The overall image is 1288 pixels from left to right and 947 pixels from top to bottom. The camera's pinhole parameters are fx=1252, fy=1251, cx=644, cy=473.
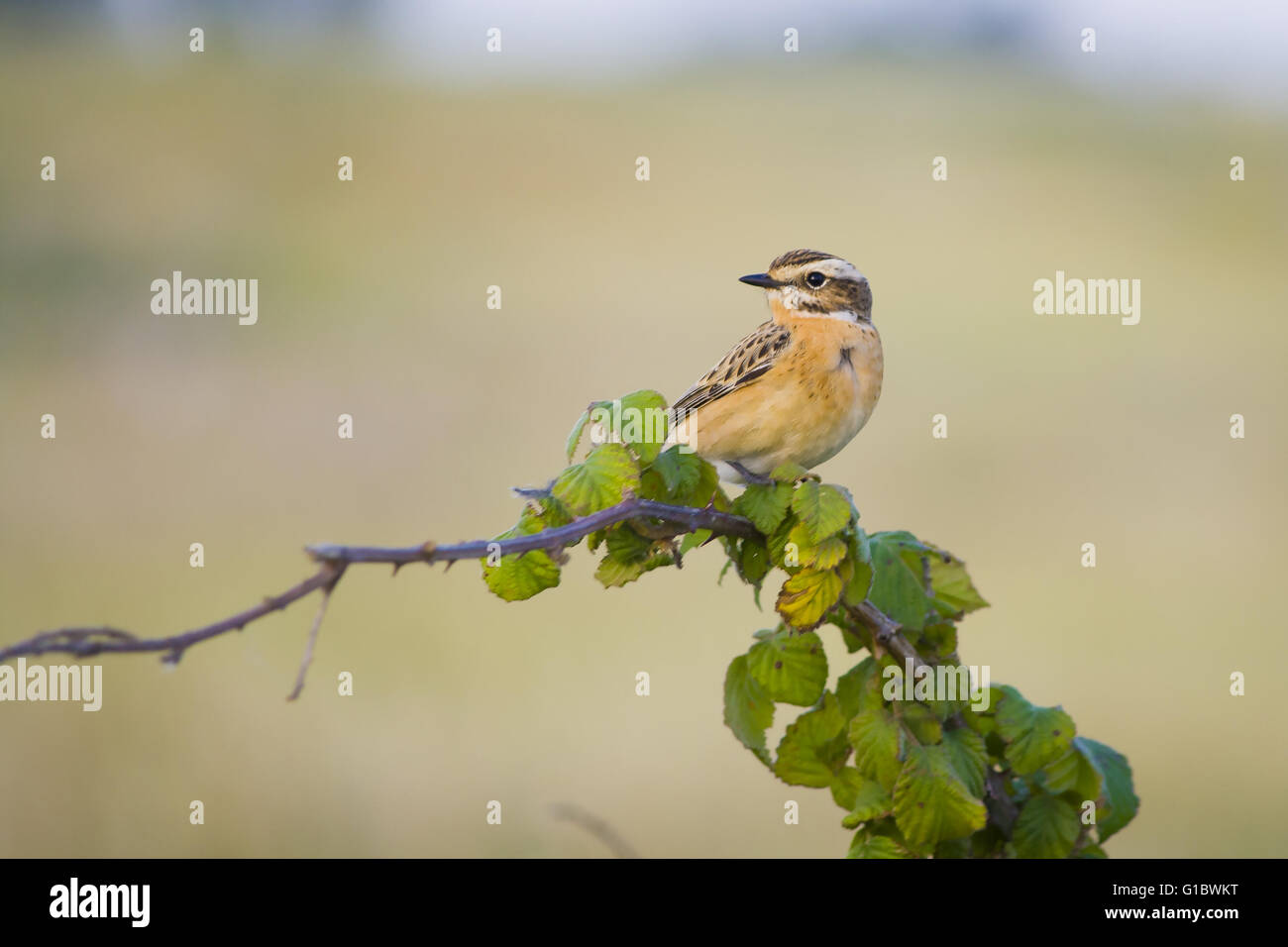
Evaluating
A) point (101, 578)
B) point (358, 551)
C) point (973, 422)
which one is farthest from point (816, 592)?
point (973, 422)

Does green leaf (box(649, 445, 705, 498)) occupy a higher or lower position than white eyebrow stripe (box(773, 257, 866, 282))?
lower

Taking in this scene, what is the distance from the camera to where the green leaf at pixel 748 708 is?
10.9ft

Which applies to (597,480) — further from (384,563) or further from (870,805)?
(870,805)

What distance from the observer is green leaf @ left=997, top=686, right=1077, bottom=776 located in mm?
3051

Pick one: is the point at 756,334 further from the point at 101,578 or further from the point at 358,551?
the point at 101,578

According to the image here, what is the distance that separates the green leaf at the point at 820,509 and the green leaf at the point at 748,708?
527 millimetres

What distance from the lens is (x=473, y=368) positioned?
690 inches

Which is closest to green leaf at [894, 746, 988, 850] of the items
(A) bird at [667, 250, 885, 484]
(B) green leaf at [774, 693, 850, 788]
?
(B) green leaf at [774, 693, 850, 788]

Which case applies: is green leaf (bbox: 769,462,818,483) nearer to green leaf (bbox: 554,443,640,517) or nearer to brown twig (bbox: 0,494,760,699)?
green leaf (bbox: 554,443,640,517)

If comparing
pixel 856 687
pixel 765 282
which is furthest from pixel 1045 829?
pixel 765 282

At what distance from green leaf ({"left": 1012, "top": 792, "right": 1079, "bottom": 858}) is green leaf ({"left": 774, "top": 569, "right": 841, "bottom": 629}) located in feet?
2.71

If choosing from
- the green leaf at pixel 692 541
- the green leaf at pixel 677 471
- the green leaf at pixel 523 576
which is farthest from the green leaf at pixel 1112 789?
the green leaf at pixel 523 576

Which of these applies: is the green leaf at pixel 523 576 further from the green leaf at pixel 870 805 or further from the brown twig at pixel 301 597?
the green leaf at pixel 870 805

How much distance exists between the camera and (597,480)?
2.76 m
